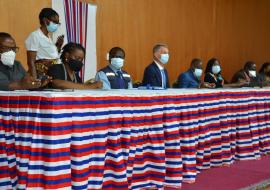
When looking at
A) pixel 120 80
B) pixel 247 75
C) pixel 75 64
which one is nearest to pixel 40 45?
pixel 120 80

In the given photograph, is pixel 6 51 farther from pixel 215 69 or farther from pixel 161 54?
pixel 215 69

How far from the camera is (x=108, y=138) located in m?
2.68

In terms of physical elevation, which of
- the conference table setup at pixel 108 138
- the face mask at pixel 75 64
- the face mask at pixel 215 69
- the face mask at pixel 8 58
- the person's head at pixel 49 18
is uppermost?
the person's head at pixel 49 18

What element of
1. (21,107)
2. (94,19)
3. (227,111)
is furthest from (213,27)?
(21,107)

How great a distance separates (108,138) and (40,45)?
188 centimetres

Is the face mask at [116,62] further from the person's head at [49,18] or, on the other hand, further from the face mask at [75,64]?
the face mask at [75,64]

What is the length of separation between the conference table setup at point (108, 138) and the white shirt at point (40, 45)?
159 centimetres

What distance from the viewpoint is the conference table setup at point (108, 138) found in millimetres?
2291

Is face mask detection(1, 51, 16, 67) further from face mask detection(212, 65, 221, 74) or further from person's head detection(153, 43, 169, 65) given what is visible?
face mask detection(212, 65, 221, 74)

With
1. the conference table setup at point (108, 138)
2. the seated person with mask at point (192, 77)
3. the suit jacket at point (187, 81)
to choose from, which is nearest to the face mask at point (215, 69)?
the seated person with mask at point (192, 77)

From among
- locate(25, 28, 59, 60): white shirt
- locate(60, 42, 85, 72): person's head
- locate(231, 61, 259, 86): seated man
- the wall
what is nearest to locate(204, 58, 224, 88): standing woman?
locate(231, 61, 259, 86): seated man

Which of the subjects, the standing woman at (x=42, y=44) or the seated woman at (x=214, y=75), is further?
the seated woman at (x=214, y=75)

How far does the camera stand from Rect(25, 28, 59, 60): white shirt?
13.7ft

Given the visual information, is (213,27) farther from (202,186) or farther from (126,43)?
(202,186)
